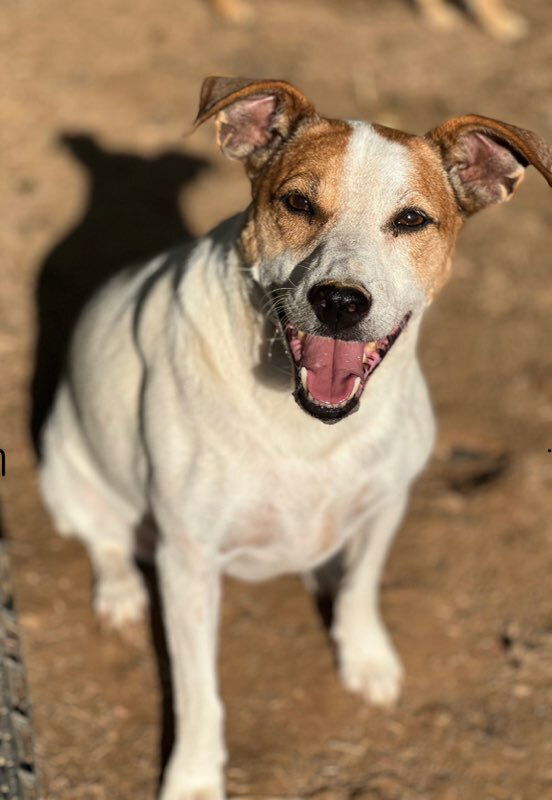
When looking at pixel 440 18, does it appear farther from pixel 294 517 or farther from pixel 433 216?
pixel 294 517

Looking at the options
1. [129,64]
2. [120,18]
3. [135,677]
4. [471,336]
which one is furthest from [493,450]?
[120,18]

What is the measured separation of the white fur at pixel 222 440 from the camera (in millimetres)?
3938

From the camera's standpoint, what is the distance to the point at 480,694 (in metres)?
5.13

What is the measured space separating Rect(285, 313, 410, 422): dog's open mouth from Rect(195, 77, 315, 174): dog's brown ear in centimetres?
75

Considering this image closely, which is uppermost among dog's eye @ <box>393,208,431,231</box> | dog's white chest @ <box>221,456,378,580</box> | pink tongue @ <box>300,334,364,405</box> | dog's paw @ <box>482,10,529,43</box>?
dog's paw @ <box>482,10,529,43</box>

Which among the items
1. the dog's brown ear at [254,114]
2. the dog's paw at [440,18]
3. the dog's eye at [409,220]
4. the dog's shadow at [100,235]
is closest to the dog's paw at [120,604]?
the dog's shadow at [100,235]

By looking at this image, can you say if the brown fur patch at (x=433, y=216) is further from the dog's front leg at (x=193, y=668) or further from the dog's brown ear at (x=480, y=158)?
the dog's front leg at (x=193, y=668)

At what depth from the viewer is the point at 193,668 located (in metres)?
4.45

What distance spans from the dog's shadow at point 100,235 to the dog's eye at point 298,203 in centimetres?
287

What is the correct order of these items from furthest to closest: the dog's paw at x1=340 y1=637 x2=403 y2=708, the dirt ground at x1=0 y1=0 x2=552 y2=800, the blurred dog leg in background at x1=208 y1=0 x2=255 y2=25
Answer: the blurred dog leg in background at x1=208 y1=0 x2=255 y2=25, the dog's paw at x1=340 y1=637 x2=403 y2=708, the dirt ground at x1=0 y1=0 x2=552 y2=800

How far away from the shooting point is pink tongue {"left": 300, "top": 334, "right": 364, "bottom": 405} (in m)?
3.75

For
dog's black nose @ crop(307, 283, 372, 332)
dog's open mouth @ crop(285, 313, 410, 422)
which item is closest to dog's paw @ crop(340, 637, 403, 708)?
dog's open mouth @ crop(285, 313, 410, 422)

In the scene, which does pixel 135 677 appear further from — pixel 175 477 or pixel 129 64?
pixel 129 64

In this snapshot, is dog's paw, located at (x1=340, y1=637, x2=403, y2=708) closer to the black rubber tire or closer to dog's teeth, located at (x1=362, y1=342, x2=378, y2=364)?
the black rubber tire
